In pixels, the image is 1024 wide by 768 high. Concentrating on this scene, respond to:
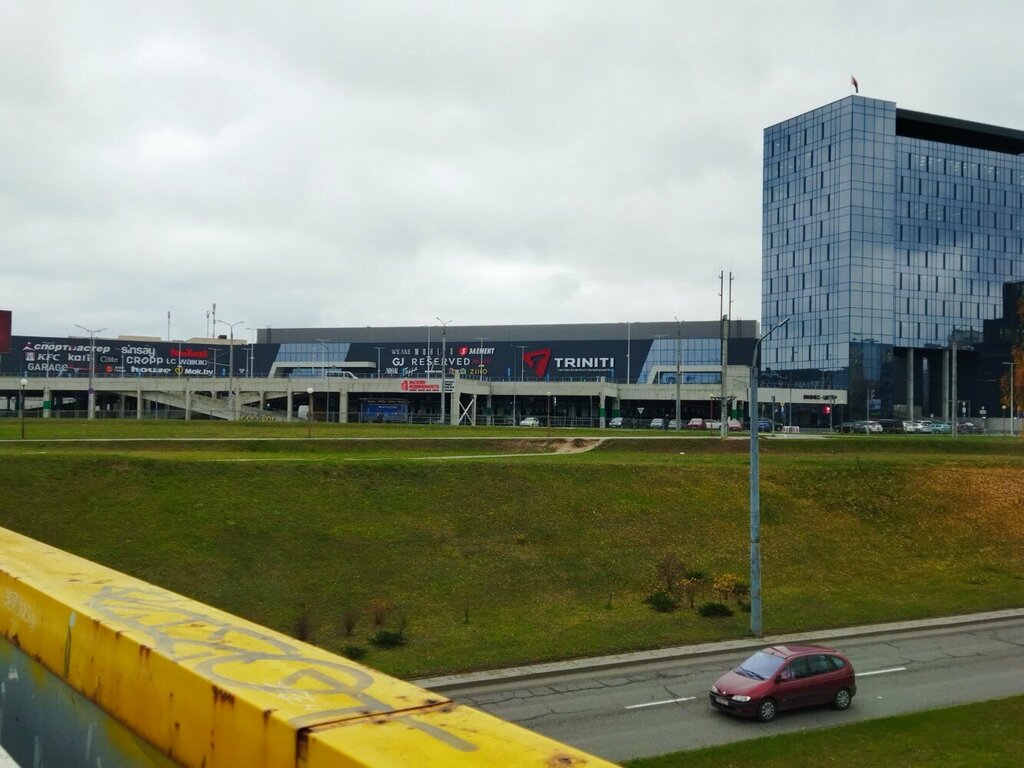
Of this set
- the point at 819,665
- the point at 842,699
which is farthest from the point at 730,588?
the point at 819,665

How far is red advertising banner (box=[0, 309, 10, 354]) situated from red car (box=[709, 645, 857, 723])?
2856 centimetres

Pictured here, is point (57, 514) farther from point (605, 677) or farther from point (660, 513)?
point (660, 513)

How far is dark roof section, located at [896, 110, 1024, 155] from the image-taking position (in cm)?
11519

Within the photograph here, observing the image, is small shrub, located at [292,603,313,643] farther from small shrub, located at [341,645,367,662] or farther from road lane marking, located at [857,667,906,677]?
road lane marking, located at [857,667,906,677]

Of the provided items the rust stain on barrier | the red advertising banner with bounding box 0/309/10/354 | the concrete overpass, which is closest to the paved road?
the rust stain on barrier

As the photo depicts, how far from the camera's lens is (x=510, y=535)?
36.6m

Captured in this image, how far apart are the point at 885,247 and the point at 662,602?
95.6 metres

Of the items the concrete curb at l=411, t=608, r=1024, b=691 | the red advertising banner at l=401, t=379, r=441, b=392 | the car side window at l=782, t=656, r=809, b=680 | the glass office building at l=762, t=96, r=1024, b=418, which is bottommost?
the concrete curb at l=411, t=608, r=1024, b=691

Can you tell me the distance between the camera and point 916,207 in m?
114

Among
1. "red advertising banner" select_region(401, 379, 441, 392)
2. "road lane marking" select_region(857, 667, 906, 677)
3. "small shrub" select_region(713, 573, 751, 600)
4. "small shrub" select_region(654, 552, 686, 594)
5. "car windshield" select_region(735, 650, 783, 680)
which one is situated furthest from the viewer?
"red advertising banner" select_region(401, 379, 441, 392)

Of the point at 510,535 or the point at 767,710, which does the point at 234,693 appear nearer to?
the point at 767,710

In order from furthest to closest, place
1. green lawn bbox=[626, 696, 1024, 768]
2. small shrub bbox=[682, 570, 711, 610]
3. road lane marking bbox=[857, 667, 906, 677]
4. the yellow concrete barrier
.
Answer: small shrub bbox=[682, 570, 711, 610], road lane marking bbox=[857, 667, 906, 677], green lawn bbox=[626, 696, 1024, 768], the yellow concrete barrier

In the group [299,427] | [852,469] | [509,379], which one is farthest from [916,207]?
[299,427]

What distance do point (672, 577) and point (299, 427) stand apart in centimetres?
4351
